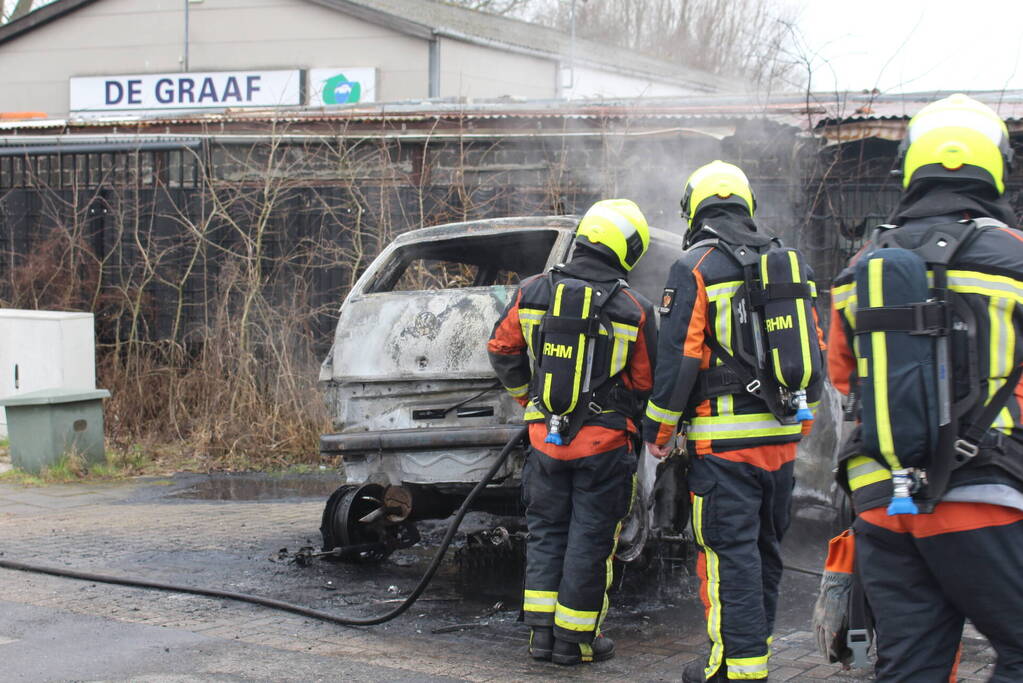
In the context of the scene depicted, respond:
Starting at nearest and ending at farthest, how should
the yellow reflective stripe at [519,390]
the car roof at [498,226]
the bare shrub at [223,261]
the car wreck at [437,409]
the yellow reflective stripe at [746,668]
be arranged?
the yellow reflective stripe at [746,668] → the yellow reflective stripe at [519,390] → the car wreck at [437,409] → the car roof at [498,226] → the bare shrub at [223,261]

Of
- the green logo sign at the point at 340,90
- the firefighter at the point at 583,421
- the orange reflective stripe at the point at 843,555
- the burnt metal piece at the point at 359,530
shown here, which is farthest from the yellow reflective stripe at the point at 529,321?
the green logo sign at the point at 340,90

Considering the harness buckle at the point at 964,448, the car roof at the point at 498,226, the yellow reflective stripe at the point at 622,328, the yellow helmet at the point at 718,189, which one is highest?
the yellow helmet at the point at 718,189

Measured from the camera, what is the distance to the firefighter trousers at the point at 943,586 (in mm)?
2697

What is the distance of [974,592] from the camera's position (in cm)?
271

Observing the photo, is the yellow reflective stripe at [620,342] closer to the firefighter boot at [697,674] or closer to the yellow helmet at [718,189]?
the yellow helmet at [718,189]

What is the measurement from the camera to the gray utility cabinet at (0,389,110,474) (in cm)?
882

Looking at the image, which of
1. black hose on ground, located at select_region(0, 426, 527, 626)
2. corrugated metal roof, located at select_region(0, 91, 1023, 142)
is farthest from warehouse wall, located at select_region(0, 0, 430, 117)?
black hose on ground, located at select_region(0, 426, 527, 626)

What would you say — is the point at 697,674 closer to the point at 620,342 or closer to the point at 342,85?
the point at 620,342

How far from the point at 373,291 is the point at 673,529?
206 centimetres

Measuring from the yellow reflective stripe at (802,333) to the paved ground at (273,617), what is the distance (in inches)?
47.8

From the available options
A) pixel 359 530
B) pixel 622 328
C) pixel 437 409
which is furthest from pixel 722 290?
pixel 359 530

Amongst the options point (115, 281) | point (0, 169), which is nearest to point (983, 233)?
point (115, 281)

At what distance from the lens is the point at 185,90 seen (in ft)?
66.7

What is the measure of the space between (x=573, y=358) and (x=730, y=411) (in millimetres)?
743
